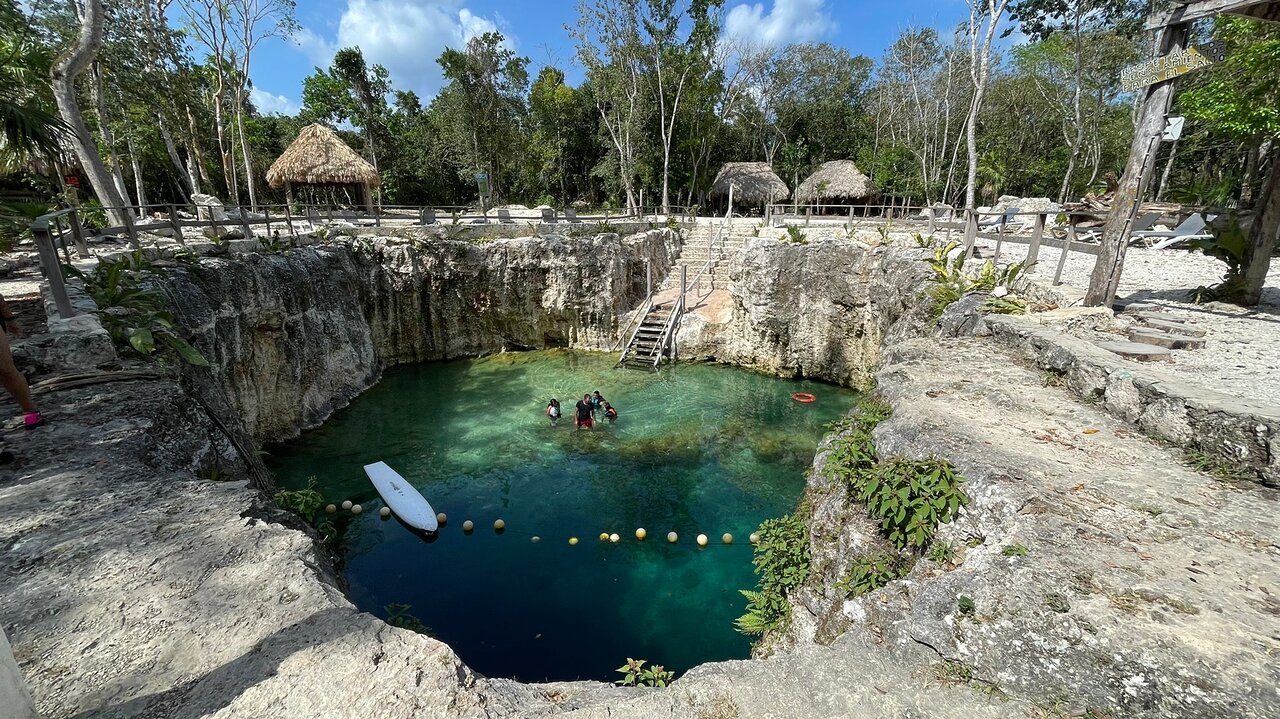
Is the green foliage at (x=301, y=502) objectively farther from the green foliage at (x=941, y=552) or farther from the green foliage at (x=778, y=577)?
the green foliage at (x=941, y=552)

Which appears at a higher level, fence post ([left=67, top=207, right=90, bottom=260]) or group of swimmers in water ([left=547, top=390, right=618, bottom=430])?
fence post ([left=67, top=207, right=90, bottom=260])

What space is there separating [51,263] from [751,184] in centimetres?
3264

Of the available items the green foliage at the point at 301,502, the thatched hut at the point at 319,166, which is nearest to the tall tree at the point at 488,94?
the thatched hut at the point at 319,166

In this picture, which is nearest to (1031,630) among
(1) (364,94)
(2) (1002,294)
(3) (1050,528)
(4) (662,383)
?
(3) (1050,528)

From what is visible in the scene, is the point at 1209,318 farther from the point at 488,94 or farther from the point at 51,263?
the point at 488,94

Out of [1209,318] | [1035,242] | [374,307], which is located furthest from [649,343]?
[1209,318]

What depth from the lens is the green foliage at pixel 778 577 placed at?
6.84 metres

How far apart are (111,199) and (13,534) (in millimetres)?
14483

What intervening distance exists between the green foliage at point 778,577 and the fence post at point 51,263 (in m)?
9.69

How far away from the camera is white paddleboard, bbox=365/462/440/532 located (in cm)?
966

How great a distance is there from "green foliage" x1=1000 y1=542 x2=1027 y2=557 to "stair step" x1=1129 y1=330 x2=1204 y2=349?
5246 millimetres

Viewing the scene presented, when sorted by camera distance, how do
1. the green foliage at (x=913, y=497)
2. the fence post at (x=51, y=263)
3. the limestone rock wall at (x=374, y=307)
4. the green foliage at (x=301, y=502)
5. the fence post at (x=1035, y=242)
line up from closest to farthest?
the green foliage at (x=913, y=497), the fence post at (x=51, y=263), the green foliage at (x=301, y=502), the fence post at (x=1035, y=242), the limestone rock wall at (x=374, y=307)

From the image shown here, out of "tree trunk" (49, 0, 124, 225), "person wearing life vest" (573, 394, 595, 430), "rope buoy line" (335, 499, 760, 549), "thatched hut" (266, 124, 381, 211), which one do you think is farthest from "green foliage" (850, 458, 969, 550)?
"thatched hut" (266, 124, 381, 211)

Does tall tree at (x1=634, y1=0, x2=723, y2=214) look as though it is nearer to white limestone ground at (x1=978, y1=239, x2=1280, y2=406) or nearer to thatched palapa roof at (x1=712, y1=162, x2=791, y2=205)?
thatched palapa roof at (x1=712, y1=162, x2=791, y2=205)
